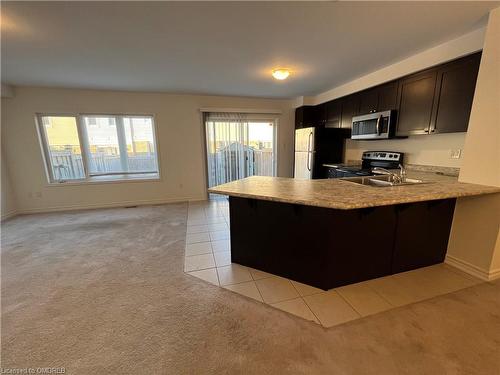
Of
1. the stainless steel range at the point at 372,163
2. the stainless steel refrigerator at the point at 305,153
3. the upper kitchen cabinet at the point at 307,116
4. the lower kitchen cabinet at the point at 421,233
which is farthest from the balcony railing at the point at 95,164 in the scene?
the lower kitchen cabinet at the point at 421,233

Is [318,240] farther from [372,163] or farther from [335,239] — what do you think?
[372,163]

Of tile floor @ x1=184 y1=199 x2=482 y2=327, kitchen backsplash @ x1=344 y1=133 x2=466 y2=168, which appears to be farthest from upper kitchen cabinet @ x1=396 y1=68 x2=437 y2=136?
tile floor @ x1=184 y1=199 x2=482 y2=327

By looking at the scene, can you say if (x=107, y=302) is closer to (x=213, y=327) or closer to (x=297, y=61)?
(x=213, y=327)

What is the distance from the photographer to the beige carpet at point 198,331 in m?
1.30

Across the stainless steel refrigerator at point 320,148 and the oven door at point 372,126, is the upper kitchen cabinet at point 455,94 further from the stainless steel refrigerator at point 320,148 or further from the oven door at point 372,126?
the stainless steel refrigerator at point 320,148

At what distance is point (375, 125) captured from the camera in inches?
132

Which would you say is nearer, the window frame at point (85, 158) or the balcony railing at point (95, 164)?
the window frame at point (85, 158)

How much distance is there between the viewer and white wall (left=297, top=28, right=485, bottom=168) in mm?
2262

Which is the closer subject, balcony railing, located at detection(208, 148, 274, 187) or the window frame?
the window frame

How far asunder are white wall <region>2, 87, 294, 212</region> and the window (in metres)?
0.19

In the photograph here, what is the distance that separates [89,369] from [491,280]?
3.42 m

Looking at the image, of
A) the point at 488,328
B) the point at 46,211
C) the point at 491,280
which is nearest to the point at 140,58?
the point at 46,211

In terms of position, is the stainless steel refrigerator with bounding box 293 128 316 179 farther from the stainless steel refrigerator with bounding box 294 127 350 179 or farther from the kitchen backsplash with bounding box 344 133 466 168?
the kitchen backsplash with bounding box 344 133 466 168

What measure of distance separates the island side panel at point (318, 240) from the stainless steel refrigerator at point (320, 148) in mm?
2541
